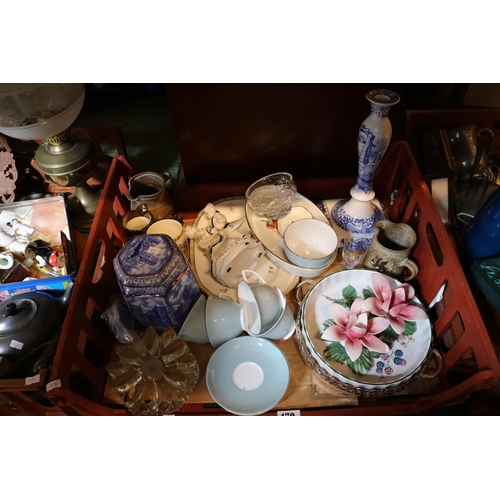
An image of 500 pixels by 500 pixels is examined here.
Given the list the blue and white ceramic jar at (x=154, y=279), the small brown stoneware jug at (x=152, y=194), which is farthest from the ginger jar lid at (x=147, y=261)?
the small brown stoneware jug at (x=152, y=194)

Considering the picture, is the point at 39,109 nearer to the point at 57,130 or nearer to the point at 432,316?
the point at 57,130

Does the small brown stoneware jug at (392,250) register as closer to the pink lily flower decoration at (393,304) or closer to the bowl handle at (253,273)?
the pink lily flower decoration at (393,304)

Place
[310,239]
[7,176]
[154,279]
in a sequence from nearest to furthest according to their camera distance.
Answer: [154,279]
[310,239]
[7,176]

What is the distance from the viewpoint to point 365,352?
2.42 ft

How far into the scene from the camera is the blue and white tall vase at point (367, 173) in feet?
2.47

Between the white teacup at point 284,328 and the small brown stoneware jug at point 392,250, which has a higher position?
the small brown stoneware jug at point 392,250

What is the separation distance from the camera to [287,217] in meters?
0.97

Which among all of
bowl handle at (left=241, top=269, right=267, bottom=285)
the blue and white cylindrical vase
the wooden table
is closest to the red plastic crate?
the wooden table

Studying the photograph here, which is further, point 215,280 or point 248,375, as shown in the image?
point 215,280

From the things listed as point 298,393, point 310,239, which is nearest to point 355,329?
point 298,393

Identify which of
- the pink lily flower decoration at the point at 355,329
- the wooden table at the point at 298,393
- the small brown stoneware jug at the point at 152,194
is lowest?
the wooden table at the point at 298,393

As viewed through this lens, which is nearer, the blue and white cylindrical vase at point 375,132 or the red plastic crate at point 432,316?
the red plastic crate at point 432,316

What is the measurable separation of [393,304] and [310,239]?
250 mm

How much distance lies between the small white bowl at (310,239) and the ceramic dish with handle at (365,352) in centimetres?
8
